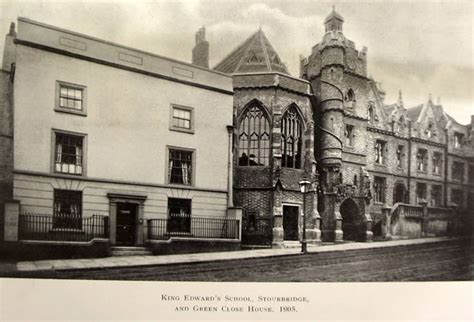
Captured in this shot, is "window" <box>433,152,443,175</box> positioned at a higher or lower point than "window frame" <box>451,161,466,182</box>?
higher

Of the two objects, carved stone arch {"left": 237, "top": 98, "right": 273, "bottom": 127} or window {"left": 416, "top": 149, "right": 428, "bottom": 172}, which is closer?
window {"left": 416, "top": 149, "right": 428, "bottom": 172}

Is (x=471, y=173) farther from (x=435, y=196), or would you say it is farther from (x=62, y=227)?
(x=62, y=227)

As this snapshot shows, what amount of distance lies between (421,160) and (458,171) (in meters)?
3.61

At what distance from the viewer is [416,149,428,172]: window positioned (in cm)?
947

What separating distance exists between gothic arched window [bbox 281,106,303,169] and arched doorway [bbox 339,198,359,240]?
1.59m

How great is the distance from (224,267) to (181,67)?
364cm

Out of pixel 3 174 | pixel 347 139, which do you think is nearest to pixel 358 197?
pixel 347 139

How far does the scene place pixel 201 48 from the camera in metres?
5.95

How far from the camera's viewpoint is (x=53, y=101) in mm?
5879

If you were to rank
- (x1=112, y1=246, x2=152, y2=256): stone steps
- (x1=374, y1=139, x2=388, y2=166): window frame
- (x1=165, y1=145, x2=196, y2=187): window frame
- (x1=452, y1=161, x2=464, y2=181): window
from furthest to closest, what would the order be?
1. (x1=374, y1=139, x2=388, y2=166): window frame
2. (x1=165, y1=145, x2=196, y2=187): window frame
3. (x1=112, y1=246, x2=152, y2=256): stone steps
4. (x1=452, y1=161, x2=464, y2=181): window

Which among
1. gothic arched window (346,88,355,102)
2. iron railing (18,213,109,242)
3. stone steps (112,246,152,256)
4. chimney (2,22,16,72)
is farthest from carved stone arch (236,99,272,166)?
chimney (2,22,16,72)

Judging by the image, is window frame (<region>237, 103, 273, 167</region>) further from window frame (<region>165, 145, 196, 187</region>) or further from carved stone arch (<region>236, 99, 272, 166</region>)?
window frame (<region>165, 145, 196, 187</region>)

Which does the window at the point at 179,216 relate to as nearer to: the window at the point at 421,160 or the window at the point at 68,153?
the window at the point at 68,153

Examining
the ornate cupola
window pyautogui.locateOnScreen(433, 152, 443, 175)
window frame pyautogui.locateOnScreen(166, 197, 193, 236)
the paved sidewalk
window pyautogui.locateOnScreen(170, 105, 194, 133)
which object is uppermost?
the ornate cupola
